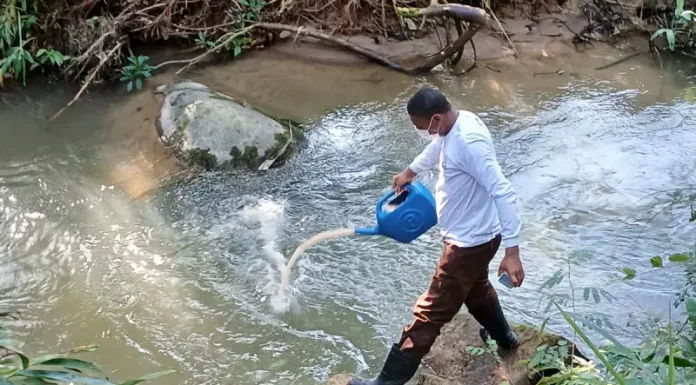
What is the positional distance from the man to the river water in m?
0.64

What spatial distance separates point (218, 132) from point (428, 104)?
307 cm

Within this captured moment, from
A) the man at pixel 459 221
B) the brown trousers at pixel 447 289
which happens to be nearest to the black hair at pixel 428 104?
the man at pixel 459 221

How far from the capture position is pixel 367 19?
7.12 m

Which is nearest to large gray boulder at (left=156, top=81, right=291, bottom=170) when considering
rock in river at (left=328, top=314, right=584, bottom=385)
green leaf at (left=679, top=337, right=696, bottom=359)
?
rock in river at (left=328, top=314, right=584, bottom=385)

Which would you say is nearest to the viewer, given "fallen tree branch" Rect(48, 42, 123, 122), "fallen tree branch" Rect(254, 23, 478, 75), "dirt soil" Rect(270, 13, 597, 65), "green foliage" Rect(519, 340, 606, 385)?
"green foliage" Rect(519, 340, 606, 385)

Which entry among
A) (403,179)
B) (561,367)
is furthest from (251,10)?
(561,367)

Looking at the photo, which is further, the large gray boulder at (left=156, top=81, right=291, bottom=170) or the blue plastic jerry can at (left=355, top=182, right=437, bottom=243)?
the large gray boulder at (left=156, top=81, right=291, bottom=170)

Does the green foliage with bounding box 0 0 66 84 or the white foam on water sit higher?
the green foliage with bounding box 0 0 66 84

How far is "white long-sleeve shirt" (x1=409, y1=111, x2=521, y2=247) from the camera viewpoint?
253 cm

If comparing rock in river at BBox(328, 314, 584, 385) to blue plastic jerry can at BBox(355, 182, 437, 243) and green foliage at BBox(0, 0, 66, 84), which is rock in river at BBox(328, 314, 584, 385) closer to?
blue plastic jerry can at BBox(355, 182, 437, 243)

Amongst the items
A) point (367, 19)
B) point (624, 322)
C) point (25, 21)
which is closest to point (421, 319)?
point (624, 322)

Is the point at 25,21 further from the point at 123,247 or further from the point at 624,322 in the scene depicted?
the point at 624,322

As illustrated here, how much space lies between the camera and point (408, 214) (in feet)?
9.57

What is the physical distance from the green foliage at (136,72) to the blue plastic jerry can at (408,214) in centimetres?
405
